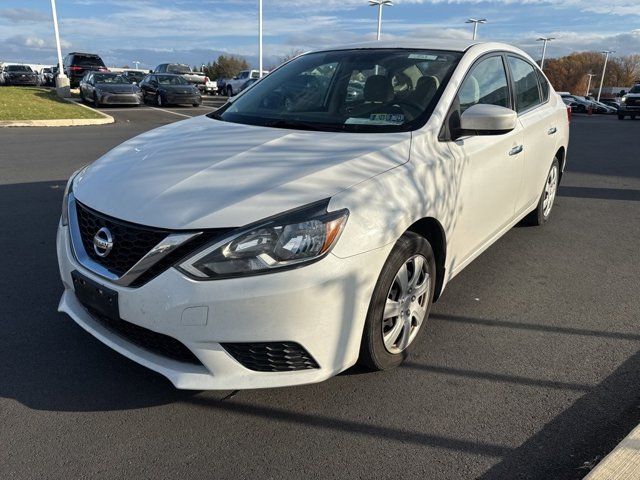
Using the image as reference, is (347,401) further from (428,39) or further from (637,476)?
(428,39)

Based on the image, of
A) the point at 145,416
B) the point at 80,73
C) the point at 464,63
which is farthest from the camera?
the point at 80,73

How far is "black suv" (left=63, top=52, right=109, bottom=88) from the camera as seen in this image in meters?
30.0

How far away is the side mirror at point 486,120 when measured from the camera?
2.99 metres

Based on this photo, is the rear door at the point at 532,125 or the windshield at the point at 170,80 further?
the windshield at the point at 170,80

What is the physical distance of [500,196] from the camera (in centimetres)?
376

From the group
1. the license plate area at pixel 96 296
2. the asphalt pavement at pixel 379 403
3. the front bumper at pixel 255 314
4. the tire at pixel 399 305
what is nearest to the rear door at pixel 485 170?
the tire at pixel 399 305

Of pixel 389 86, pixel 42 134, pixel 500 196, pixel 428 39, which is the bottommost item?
pixel 42 134

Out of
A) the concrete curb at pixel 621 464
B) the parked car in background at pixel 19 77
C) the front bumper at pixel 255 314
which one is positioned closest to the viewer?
the concrete curb at pixel 621 464

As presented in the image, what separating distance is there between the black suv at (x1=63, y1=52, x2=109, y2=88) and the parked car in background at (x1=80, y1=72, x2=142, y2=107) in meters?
8.31

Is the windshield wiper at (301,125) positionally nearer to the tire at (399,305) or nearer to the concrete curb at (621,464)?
the tire at (399,305)

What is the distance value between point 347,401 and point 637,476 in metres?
1.24

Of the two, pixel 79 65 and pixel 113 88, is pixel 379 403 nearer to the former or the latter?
pixel 113 88

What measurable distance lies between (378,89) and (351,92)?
225 millimetres

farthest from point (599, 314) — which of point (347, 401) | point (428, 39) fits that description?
point (428, 39)
